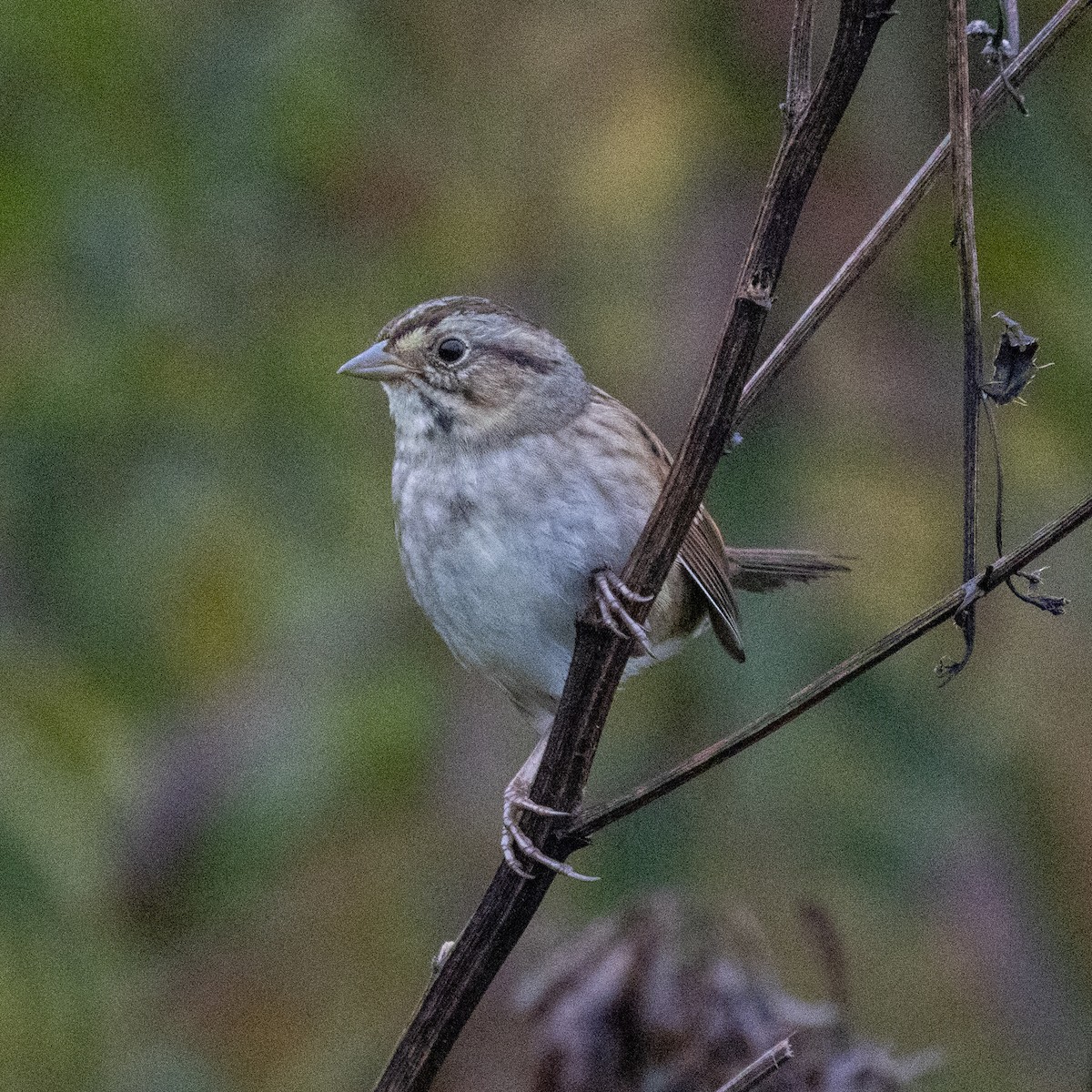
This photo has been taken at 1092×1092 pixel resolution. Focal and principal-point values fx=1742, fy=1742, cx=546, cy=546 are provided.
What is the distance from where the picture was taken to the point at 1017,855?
10.7 feet

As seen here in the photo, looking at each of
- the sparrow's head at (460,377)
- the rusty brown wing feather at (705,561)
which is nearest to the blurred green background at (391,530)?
the rusty brown wing feather at (705,561)

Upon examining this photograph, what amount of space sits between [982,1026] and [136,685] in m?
1.68

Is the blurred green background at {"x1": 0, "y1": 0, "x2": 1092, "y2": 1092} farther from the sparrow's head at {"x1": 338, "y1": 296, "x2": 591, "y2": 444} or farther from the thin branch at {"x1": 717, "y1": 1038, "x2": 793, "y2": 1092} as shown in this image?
the thin branch at {"x1": 717, "y1": 1038, "x2": 793, "y2": 1092}

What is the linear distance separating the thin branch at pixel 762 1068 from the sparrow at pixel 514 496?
994mm

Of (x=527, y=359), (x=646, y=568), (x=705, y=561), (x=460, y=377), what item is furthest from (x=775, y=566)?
(x=646, y=568)

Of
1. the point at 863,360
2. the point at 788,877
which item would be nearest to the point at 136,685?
the point at 788,877

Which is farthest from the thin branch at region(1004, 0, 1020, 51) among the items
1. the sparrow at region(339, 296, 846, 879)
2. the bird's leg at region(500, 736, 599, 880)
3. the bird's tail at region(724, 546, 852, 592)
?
the bird's tail at region(724, 546, 852, 592)

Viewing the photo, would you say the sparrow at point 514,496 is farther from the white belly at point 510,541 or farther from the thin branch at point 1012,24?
the thin branch at point 1012,24

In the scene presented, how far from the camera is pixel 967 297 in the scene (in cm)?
153

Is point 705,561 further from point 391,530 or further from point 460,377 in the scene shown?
point 391,530

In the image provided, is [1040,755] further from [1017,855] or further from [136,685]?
[136,685]

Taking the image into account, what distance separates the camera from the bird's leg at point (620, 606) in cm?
171

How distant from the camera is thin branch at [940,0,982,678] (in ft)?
4.94

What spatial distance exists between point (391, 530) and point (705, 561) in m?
0.66
